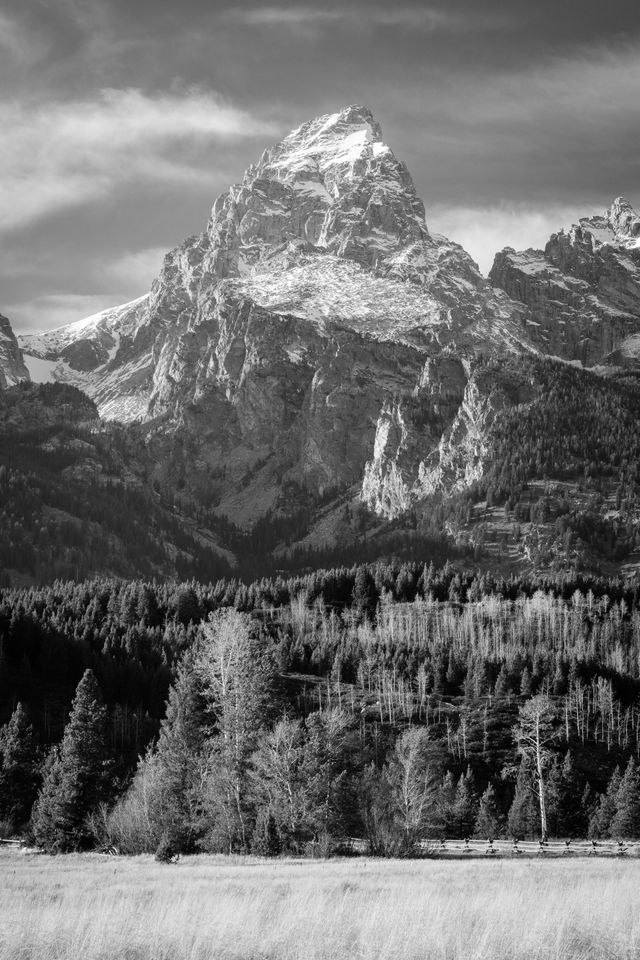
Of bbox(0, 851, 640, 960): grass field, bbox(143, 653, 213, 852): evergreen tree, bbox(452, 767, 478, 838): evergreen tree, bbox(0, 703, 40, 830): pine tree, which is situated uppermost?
bbox(0, 851, 640, 960): grass field

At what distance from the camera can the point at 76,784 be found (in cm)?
6369

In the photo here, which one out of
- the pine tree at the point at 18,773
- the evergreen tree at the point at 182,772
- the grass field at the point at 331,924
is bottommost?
the pine tree at the point at 18,773

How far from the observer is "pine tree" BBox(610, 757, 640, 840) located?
8950cm

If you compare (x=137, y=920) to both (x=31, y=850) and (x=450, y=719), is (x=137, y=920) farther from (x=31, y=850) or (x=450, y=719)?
(x=450, y=719)

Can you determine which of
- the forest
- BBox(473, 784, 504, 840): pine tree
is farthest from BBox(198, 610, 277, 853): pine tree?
→ BBox(473, 784, 504, 840): pine tree

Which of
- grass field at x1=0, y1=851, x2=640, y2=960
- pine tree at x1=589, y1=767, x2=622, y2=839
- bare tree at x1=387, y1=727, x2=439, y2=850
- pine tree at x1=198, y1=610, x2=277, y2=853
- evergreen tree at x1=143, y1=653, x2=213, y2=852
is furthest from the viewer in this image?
pine tree at x1=589, y1=767, x2=622, y2=839

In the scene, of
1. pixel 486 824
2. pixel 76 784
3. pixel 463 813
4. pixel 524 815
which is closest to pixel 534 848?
pixel 486 824

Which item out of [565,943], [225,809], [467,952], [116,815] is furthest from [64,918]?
[116,815]

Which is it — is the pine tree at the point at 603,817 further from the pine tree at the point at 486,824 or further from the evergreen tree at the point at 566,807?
the pine tree at the point at 486,824

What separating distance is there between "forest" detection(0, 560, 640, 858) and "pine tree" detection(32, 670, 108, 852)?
0.41 ft

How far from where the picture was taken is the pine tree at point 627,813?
89.5 metres

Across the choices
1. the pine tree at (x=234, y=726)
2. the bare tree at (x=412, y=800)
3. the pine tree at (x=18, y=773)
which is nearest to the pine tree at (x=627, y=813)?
the bare tree at (x=412, y=800)

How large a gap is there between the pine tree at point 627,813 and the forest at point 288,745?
189 mm

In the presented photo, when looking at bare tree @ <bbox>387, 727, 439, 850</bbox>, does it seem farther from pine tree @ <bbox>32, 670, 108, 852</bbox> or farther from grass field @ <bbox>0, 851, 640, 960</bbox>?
grass field @ <bbox>0, 851, 640, 960</bbox>
